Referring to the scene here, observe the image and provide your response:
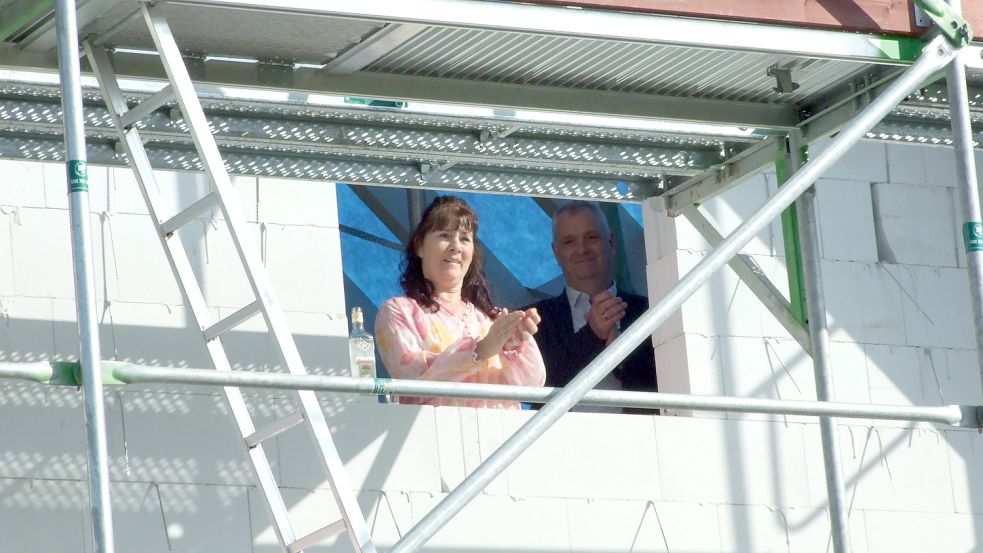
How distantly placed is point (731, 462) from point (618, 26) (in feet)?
8.76

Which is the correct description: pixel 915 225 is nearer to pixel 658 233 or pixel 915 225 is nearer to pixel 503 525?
pixel 658 233

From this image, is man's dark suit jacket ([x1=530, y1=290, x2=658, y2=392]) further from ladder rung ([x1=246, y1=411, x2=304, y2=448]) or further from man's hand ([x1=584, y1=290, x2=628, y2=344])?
ladder rung ([x1=246, y1=411, x2=304, y2=448])

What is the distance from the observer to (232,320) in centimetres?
566

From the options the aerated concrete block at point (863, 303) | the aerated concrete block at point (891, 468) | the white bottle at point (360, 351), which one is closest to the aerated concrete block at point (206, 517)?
the white bottle at point (360, 351)

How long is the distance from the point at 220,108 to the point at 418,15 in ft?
3.89

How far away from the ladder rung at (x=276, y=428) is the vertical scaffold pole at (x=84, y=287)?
815 mm

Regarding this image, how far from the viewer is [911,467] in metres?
8.52

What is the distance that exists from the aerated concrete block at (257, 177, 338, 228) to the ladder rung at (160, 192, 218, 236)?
1558 millimetres

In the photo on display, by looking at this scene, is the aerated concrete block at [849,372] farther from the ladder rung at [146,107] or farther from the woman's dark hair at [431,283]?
the ladder rung at [146,107]

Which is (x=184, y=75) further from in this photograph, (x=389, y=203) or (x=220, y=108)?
(x=389, y=203)

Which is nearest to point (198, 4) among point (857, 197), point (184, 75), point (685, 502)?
point (184, 75)

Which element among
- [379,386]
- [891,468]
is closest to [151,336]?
[379,386]

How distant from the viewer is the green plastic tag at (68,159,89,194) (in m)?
4.91

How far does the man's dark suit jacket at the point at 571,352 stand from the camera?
376 inches
